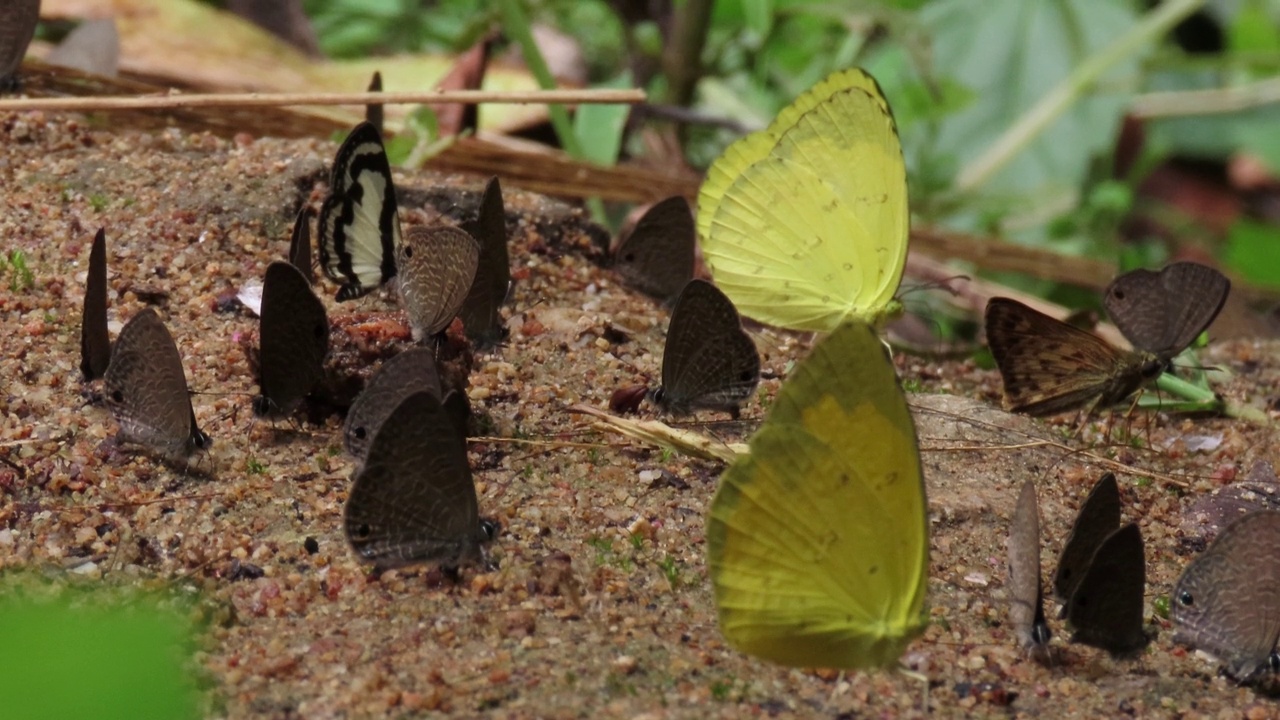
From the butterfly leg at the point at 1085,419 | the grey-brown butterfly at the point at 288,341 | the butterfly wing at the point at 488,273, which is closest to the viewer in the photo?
the grey-brown butterfly at the point at 288,341

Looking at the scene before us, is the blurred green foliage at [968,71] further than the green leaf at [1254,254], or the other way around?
the green leaf at [1254,254]

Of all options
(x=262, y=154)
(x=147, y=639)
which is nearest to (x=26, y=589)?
(x=147, y=639)

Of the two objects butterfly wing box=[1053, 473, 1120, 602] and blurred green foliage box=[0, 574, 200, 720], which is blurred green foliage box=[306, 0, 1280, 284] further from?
blurred green foliage box=[0, 574, 200, 720]

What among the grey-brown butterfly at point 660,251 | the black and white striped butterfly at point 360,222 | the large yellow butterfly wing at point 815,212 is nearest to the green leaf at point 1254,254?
the large yellow butterfly wing at point 815,212

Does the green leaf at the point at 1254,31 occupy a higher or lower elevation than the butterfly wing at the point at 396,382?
higher

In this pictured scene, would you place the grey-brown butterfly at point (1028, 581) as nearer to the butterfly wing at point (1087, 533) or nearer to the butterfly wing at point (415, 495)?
the butterfly wing at point (1087, 533)

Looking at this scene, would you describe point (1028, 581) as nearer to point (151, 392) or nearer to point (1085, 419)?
point (1085, 419)

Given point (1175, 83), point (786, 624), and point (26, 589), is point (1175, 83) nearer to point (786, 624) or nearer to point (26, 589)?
point (786, 624)
